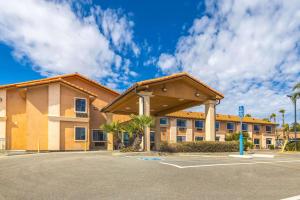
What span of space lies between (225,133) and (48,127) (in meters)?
31.9

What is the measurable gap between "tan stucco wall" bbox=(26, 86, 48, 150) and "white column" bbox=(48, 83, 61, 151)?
0.42 metres

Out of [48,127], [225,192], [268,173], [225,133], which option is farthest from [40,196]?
[225,133]

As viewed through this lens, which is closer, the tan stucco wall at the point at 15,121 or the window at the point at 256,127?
the tan stucco wall at the point at 15,121

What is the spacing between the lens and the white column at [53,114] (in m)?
23.4

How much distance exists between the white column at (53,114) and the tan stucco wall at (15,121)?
3.52 metres

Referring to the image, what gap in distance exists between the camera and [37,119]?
76.6ft

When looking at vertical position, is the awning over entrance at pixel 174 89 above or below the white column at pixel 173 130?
above

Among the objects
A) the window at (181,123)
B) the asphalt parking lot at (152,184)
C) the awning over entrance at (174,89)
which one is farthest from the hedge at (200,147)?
the window at (181,123)

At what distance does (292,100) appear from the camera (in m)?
33.6

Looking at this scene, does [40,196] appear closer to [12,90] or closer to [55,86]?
[55,86]

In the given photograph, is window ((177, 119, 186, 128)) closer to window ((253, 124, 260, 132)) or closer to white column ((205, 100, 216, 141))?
white column ((205, 100, 216, 141))

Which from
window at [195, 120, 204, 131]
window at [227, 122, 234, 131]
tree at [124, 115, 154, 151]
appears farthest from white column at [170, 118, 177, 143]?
tree at [124, 115, 154, 151]

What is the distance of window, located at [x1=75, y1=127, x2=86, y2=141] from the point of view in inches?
988

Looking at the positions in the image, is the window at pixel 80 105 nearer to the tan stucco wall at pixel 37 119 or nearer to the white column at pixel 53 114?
the white column at pixel 53 114
